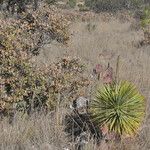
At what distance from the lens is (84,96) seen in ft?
25.2

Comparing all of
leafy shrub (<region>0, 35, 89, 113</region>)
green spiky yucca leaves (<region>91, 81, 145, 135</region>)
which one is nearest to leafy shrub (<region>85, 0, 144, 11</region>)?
leafy shrub (<region>0, 35, 89, 113</region>)

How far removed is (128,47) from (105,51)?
1.22m

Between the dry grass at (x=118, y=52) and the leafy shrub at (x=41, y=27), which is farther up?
the leafy shrub at (x=41, y=27)

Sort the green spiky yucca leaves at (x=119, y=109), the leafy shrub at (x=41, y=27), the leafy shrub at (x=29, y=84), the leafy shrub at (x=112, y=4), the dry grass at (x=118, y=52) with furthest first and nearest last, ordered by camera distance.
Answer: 1. the leafy shrub at (x=112, y=4)
2. the dry grass at (x=118, y=52)
3. the leafy shrub at (x=41, y=27)
4. the leafy shrub at (x=29, y=84)
5. the green spiky yucca leaves at (x=119, y=109)

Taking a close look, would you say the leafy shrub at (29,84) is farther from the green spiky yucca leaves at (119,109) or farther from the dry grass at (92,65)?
the green spiky yucca leaves at (119,109)

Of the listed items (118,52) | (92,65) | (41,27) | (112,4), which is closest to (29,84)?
(41,27)

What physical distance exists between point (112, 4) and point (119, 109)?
3032 centimetres

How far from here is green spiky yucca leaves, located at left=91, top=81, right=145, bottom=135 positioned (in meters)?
6.02

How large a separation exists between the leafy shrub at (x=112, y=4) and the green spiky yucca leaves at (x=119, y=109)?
29652mm

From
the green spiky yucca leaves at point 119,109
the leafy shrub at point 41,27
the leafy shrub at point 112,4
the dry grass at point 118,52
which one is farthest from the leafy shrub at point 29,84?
the leafy shrub at point 112,4

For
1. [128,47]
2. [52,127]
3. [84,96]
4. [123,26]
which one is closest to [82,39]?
[128,47]

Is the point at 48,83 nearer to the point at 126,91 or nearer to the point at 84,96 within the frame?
the point at 84,96

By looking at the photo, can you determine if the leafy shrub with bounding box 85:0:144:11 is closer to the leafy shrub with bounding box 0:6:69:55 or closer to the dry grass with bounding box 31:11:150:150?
the dry grass with bounding box 31:11:150:150

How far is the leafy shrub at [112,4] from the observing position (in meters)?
35.6
